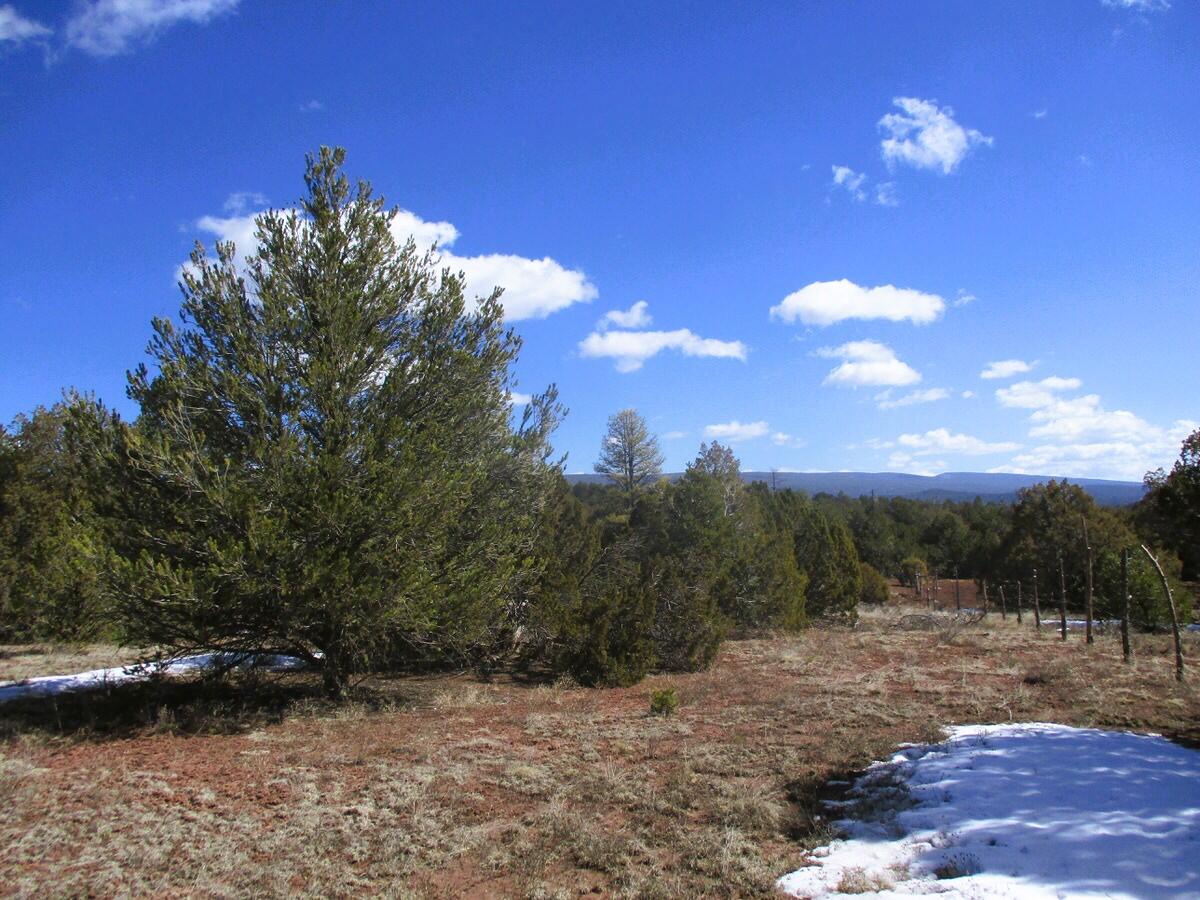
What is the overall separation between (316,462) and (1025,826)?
850 centimetres

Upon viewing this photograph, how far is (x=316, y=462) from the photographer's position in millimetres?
9250

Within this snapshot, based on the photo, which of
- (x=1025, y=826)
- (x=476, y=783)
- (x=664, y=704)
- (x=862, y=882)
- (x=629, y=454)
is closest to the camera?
(x=862, y=882)

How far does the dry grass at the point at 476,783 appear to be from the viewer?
4.89m

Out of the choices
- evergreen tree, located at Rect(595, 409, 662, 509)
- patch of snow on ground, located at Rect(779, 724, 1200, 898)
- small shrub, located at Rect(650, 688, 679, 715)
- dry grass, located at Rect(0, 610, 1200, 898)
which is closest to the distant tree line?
dry grass, located at Rect(0, 610, 1200, 898)

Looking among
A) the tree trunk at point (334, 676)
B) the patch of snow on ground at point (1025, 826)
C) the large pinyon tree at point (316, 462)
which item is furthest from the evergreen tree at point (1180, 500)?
the tree trunk at point (334, 676)

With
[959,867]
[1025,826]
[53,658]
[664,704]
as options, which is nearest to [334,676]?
[664,704]

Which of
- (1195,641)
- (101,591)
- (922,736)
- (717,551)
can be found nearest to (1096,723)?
(922,736)

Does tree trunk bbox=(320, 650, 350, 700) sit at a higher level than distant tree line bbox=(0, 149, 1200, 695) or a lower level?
lower

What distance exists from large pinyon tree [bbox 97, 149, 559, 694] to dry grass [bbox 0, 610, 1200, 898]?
141 centimetres

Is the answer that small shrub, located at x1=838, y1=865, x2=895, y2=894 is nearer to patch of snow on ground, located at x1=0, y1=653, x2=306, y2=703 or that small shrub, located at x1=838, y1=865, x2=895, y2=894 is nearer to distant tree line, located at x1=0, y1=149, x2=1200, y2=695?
distant tree line, located at x1=0, y1=149, x2=1200, y2=695

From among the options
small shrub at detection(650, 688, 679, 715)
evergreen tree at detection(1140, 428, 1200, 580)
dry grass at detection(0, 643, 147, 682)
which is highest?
evergreen tree at detection(1140, 428, 1200, 580)

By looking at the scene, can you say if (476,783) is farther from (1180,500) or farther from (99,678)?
(1180,500)

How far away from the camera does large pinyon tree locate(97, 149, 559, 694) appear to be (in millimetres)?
8703

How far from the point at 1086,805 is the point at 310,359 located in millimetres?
10177
